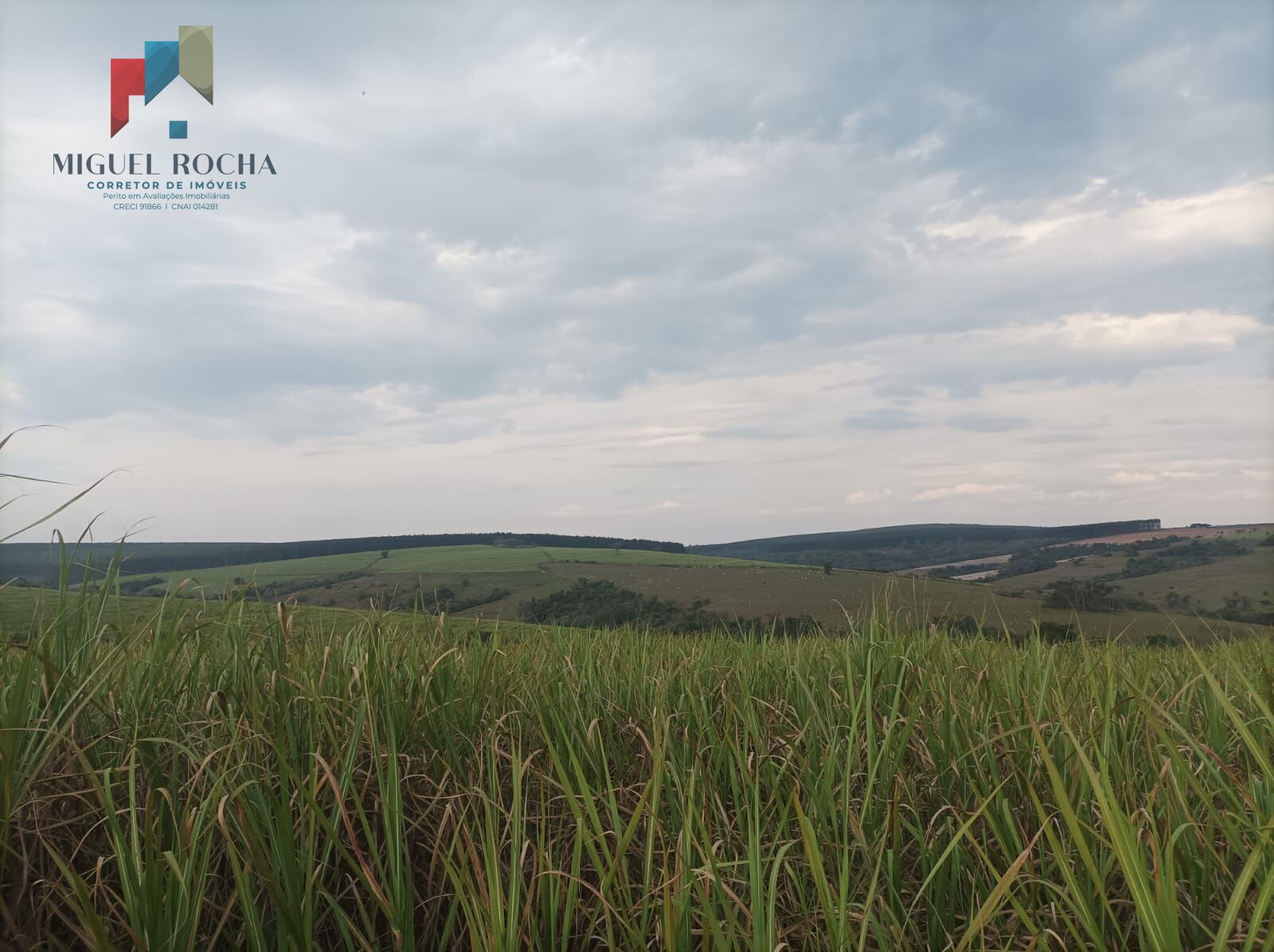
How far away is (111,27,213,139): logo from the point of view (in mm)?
9891

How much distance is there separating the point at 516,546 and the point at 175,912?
30371mm

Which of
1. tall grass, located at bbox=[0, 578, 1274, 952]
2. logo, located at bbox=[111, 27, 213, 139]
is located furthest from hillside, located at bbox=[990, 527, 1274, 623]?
logo, located at bbox=[111, 27, 213, 139]

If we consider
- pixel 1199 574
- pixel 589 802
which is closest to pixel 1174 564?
pixel 1199 574

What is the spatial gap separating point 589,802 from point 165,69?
1281 centimetres

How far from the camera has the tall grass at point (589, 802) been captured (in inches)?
74.4

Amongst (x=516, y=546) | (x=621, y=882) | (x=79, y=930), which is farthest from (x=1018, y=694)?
(x=516, y=546)

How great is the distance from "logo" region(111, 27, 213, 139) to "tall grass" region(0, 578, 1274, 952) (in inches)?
386

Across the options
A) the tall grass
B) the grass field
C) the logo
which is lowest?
the grass field

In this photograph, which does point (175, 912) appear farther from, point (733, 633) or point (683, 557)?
point (683, 557)

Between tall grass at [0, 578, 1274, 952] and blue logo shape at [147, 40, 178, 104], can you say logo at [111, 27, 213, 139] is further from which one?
tall grass at [0, 578, 1274, 952]

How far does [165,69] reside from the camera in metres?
10.3

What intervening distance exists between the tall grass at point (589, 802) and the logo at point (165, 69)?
9.80m

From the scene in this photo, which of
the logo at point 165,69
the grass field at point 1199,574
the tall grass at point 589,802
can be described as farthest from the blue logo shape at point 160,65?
the grass field at point 1199,574

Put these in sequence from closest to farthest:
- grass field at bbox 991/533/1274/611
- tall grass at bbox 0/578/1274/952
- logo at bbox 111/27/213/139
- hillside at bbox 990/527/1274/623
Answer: tall grass at bbox 0/578/1274/952 < logo at bbox 111/27/213/139 < grass field at bbox 991/533/1274/611 < hillside at bbox 990/527/1274/623
